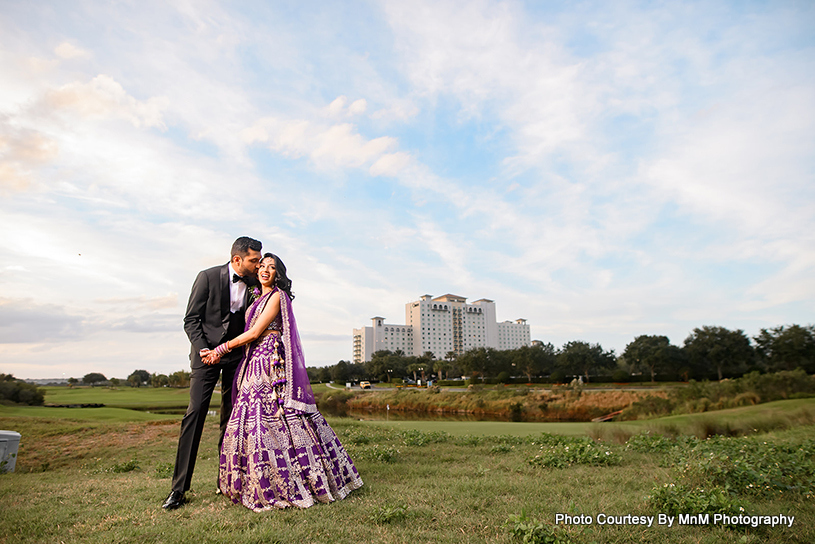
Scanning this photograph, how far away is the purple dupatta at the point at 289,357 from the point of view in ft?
13.8

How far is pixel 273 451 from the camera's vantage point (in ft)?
12.5

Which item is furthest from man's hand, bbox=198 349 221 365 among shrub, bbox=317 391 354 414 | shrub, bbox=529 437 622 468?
shrub, bbox=317 391 354 414

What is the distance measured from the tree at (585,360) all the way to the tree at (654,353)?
5191mm

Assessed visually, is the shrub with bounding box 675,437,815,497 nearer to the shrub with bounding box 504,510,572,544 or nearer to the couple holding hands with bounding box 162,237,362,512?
the shrub with bounding box 504,510,572,544

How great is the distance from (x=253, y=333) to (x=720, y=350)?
50.2 meters

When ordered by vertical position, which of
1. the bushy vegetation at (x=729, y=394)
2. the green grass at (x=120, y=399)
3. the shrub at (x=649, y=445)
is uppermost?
the shrub at (x=649, y=445)

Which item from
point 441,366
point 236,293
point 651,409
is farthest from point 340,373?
point 236,293

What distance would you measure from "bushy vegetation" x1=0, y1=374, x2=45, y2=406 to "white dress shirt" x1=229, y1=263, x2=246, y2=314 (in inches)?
694

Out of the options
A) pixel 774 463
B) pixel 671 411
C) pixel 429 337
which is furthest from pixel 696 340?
pixel 429 337

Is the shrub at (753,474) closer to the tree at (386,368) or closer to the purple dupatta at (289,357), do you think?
the purple dupatta at (289,357)

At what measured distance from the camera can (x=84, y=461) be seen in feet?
25.9

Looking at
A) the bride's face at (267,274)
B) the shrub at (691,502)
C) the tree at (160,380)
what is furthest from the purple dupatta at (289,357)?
the tree at (160,380)

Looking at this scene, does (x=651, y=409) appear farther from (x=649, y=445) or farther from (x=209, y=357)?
(x=209, y=357)

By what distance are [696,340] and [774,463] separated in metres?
48.3
